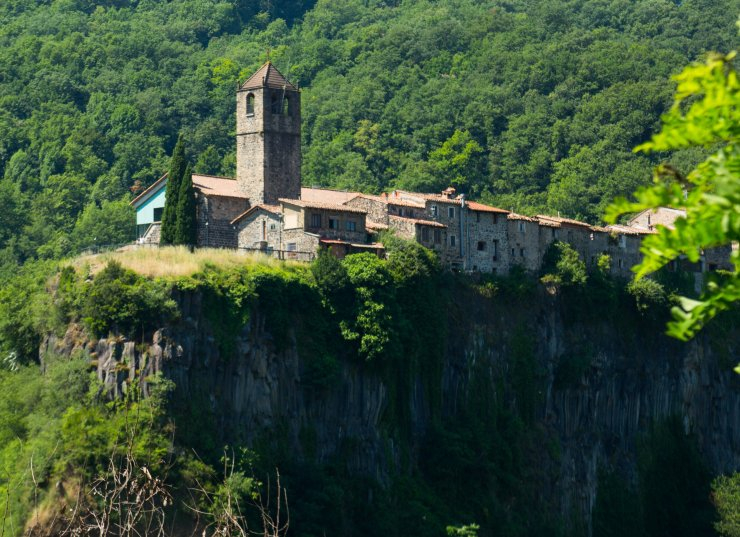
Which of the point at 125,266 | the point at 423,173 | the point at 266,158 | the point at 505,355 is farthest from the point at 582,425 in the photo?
the point at 423,173

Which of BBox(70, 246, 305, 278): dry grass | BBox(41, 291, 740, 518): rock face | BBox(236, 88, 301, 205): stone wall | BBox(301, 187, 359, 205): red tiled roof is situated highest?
BBox(236, 88, 301, 205): stone wall

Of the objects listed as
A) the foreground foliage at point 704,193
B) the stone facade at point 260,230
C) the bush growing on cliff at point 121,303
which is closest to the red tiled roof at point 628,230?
the stone facade at point 260,230

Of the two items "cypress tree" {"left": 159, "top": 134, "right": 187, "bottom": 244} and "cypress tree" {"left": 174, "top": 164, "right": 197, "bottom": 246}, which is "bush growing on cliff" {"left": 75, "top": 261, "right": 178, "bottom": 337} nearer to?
"cypress tree" {"left": 174, "top": 164, "right": 197, "bottom": 246}

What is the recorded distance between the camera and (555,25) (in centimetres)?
15138

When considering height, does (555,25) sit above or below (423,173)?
above

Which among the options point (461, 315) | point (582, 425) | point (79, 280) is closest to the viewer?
point (79, 280)

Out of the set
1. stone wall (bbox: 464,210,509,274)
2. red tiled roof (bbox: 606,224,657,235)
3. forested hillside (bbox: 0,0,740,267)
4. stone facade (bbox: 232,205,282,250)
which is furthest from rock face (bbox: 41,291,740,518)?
forested hillside (bbox: 0,0,740,267)

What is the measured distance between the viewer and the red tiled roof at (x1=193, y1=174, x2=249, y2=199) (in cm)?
6844

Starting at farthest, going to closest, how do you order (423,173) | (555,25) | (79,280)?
(555,25), (423,173), (79,280)

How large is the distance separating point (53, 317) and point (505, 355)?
2362 centimetres

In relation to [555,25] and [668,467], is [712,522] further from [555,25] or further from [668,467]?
[555,25]

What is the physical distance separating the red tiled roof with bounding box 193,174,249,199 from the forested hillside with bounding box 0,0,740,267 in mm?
32273

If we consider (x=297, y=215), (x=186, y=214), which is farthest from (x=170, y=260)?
(x=297, y=215)

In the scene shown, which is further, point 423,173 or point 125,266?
point 423,173
